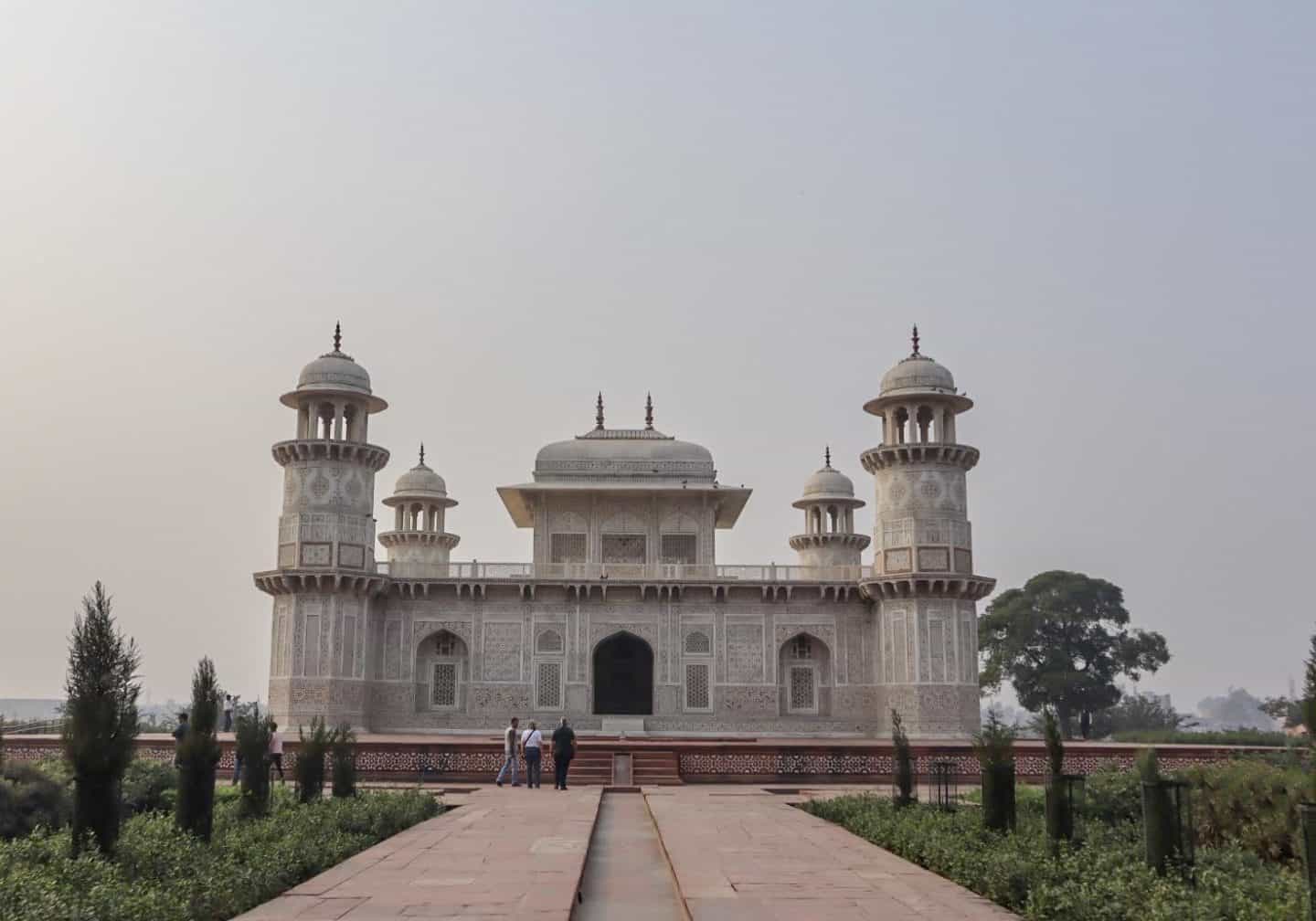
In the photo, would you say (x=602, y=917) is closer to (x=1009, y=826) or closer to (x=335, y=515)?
(x=1009, y=826)

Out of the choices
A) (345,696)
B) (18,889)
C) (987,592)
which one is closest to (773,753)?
(987,592)

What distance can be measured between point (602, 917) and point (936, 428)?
25.0m

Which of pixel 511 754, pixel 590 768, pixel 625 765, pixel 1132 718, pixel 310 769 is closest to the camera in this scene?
pixel 310 769

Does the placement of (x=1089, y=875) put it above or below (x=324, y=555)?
below

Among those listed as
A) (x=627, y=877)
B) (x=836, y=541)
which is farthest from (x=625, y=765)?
(x=836, y=541)

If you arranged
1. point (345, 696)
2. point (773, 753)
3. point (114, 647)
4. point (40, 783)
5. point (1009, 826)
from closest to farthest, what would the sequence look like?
point (114, 647) → point (1009, 826) → point (40, 783) → point (773, 753) → point (345, 696)

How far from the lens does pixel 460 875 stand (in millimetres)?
10188

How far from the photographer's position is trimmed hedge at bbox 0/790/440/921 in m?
7.88

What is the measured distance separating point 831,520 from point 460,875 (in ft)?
110

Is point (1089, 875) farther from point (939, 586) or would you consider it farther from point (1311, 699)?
point (939, 586)

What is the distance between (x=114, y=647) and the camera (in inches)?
448

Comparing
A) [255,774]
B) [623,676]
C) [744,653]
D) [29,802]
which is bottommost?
[29,802]

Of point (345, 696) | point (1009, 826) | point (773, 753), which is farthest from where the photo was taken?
point (345, 696)

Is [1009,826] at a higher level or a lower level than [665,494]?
lower
